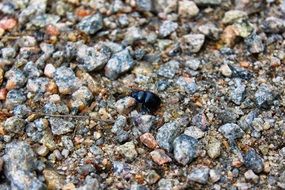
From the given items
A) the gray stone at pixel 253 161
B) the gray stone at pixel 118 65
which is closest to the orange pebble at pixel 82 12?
the gray stone at pixel 118 65

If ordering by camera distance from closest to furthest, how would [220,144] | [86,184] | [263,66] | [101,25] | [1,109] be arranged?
[86,184]
[220,144]
[1,109]
[263,66]
[101,25]

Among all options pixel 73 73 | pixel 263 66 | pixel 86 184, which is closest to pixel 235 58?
pixel 263 66

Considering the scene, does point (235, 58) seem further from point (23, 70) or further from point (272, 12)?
point (23, 70)

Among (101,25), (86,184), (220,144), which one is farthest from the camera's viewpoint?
(101,25)

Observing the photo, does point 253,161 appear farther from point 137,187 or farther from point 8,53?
point 8,53

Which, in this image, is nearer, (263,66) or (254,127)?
(254,127)

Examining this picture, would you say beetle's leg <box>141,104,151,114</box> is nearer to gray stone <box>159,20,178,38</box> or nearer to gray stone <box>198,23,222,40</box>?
gray stone <box>159,20,178,38</box>

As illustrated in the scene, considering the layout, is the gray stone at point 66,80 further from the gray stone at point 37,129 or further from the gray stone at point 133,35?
the gray stone at point 133,35
